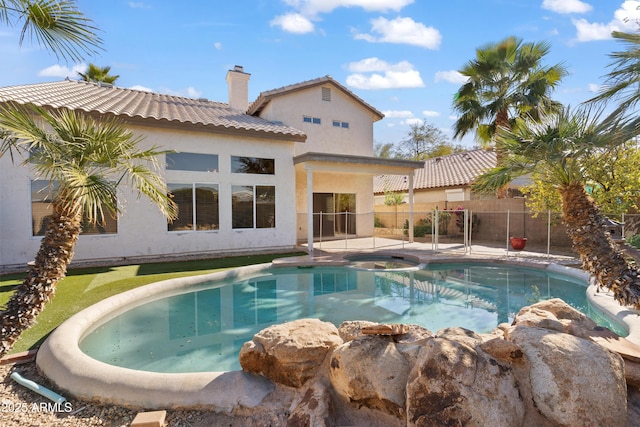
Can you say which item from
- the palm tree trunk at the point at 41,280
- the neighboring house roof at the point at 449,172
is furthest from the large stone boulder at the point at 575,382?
the neighboring house roof at the point at 449,172

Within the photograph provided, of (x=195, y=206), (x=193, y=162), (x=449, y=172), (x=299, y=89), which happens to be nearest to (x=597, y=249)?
(x=195, y=206)

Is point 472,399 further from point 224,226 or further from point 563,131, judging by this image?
point 224,226

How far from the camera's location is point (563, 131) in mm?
5098

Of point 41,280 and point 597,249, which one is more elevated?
point 597,249

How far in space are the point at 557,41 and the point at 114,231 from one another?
1817 cm

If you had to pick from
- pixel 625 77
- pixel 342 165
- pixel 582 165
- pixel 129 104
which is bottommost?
pixel 582 165

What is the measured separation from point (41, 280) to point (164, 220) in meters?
7.12

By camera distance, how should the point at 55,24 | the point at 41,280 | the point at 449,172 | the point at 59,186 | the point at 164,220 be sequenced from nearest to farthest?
1. the point at 55,24
2. the point at 41,280
3. the point at 59,186
4. the point at 164,220
5. the point at 449,172

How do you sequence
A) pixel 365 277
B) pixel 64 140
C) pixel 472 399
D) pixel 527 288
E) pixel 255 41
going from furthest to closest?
pixel 255 41 < pixel 365 277 < pixel 527 288 < pixel 64 140 < pixel 472 399

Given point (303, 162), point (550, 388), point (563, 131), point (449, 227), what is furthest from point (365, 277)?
point (449, 227)

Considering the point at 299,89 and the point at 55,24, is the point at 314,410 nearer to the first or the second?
the point at 55,24

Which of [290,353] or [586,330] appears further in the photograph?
[586,330]

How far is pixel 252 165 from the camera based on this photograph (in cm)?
1292

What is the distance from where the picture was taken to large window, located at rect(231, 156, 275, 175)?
12.6 metres
